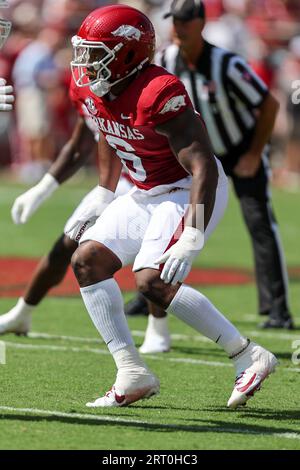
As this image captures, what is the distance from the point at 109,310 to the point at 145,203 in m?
0.53

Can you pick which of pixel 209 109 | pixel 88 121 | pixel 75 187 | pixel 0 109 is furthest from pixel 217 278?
pixel 75 187

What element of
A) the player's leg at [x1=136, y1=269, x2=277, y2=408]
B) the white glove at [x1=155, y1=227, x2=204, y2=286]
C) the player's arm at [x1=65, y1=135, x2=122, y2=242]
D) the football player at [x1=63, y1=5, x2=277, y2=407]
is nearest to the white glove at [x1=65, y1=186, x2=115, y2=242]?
the player's arm at [x1=65, y1=135, x2=122, y2=242]

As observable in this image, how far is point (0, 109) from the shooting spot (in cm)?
456

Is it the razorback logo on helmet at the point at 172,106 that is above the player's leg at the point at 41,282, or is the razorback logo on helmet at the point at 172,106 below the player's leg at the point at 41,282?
above

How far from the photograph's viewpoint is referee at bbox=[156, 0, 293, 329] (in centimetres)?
690

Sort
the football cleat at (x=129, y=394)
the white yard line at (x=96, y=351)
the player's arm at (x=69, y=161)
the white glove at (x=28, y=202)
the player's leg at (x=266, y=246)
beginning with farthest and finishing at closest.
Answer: the player's leg at (x=266, y=246) < the player's arm at (x=69, y=161) < the white glove at (x=28, y=202) < the white yard line at (x=96, y=351) < the football cleat at (x=129, y=394)

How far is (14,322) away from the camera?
21.2 feet

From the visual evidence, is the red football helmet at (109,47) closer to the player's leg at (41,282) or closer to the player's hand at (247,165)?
the player's leg at (41,282)

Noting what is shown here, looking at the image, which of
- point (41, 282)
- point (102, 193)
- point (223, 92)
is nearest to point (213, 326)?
point (102, 193)

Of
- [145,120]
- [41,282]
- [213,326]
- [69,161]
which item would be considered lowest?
[41,282]

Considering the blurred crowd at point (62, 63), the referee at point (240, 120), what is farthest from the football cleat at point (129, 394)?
the blurred crowd at point (62, 63)

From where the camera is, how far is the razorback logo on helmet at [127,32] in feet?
15.7

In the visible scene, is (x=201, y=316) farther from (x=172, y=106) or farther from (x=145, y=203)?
(x=172, y=106)

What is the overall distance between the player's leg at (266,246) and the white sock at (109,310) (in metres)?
2.52
